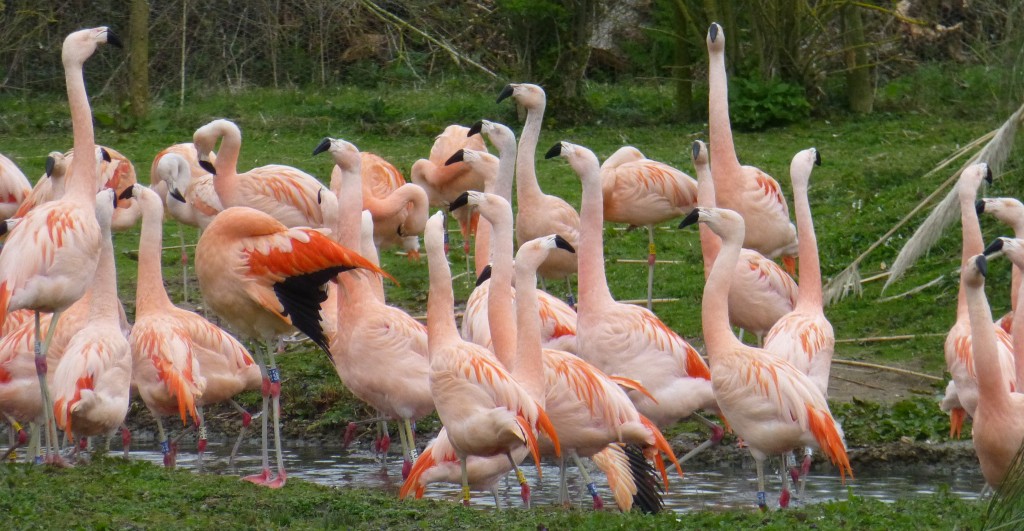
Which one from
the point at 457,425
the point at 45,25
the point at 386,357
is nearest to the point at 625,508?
the point at 457,425

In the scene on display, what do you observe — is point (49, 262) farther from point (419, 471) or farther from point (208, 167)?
point (208, 167)

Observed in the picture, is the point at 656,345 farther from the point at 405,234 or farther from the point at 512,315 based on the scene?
the point at 405,234

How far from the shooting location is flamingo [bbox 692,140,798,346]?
7.16 meters

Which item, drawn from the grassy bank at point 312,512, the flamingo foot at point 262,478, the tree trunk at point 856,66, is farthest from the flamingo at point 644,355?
the tree trunk at point 856,66

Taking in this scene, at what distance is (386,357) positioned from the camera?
612cm

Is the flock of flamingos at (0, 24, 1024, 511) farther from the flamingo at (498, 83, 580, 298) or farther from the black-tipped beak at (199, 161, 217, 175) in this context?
the black-tipped beak at (199, 161, 217, 175)

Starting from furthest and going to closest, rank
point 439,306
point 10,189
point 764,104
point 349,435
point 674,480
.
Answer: point 764,104 < point 10,189 < point 349,435 < point 674,480 < point 439,306

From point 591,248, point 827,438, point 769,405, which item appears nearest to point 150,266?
point 591,248

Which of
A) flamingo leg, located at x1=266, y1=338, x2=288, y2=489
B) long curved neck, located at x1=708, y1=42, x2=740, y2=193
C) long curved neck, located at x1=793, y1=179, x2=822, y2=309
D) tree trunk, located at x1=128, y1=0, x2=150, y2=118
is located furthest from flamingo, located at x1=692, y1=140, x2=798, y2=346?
tree trunk, located at x1=128, y1=0, x2=150, y2=118

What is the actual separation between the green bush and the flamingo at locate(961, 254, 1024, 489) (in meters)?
8.37

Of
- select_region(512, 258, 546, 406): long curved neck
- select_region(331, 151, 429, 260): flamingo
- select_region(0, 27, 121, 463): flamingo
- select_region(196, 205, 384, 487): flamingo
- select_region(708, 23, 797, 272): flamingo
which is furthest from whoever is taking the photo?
select_region(331, 151, 429, 260): flamingo

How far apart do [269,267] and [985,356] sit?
3.14 m

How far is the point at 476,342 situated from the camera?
21.4 ft

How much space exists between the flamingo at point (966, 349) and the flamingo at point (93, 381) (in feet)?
11.9
